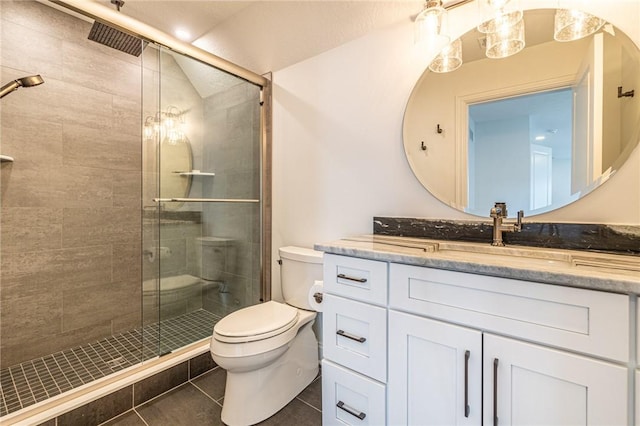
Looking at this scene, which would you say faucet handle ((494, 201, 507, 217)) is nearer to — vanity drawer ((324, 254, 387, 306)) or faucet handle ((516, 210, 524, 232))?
faucet handle ((516, 210, 524, 232))

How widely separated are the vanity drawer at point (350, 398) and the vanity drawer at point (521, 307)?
0.36m

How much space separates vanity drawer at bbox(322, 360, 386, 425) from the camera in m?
1.10

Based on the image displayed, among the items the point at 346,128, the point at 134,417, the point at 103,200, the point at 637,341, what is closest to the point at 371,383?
the point at 637,341

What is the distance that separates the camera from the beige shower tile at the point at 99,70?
198 cm

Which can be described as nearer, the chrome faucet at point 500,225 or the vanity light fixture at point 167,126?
the chrome faucet at point 500,225

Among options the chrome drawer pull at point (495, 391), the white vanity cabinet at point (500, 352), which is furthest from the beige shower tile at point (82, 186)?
the chrome drawer pull at point (495, 391)

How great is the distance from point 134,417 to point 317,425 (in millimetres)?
900

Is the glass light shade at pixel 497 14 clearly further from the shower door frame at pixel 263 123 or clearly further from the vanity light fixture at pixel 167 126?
the vanity light fixture at pixel 167 126

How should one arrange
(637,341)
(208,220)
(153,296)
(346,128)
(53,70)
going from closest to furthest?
(637,341) < (346,128) < (53,70) < (153,296) < (208,220)

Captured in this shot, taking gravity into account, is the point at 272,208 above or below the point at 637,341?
above

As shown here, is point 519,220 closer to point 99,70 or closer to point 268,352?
point 268,352

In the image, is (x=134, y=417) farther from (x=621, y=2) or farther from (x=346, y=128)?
(x=621, y=2)

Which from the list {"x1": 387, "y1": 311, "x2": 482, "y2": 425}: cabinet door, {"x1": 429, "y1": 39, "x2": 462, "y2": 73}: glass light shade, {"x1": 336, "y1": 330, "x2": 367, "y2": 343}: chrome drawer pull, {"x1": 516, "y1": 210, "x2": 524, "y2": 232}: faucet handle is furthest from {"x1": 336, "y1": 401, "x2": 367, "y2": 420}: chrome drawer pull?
{"x1": 429, "y1": 39, "x2": 462, "y2": 73}: glass light shade

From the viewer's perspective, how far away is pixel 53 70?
191 cm
